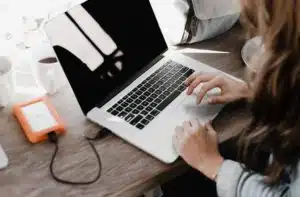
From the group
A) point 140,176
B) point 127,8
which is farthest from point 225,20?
point 140,176

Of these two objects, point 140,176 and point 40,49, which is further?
point 40,49

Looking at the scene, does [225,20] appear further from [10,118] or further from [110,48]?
[10,118]

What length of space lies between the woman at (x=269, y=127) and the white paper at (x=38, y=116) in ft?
0.89

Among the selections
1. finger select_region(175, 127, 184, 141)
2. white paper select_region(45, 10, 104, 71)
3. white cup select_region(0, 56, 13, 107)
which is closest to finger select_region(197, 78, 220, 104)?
finger select_region(175, 127, 184, 141)

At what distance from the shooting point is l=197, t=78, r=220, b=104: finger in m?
1.10

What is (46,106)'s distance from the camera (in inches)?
42.2

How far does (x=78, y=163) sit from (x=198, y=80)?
0.34 meters

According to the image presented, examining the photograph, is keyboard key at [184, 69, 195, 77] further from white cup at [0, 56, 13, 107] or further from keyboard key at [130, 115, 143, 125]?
white cup at [0, 56, 13, 107]

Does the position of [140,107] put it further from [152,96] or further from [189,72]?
[189,72]

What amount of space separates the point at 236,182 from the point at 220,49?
448 mm

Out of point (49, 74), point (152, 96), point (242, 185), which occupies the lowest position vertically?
point (242, 185)

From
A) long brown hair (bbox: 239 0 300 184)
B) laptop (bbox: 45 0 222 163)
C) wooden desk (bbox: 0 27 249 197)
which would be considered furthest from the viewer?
laptop (bbox: 45 0 222 163)

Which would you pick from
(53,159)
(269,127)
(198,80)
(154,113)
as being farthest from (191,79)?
(53,159)

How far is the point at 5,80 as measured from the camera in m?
1.09
